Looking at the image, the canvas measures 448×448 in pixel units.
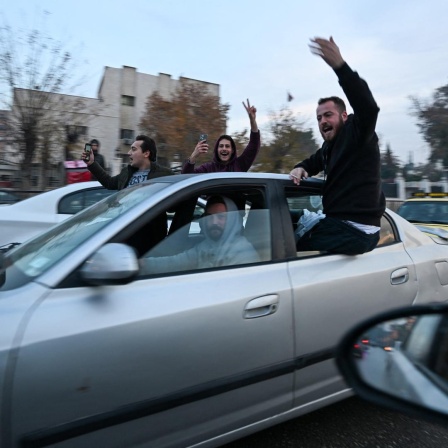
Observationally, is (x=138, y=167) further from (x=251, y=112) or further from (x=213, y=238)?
(x=213, y=238)

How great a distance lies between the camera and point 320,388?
221 cm

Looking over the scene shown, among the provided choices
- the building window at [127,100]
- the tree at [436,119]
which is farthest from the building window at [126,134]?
the tree at [436,119]

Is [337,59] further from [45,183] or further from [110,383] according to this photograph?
[45,183]

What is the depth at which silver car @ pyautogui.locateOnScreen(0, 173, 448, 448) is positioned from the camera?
150cm

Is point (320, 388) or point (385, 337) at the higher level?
point (385, 337)

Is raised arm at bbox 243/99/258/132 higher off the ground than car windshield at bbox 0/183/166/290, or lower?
higher

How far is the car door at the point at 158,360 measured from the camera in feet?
4.88

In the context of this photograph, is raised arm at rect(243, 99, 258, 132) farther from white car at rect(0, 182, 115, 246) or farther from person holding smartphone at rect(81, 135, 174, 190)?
white car at rect(0, 182, 115, 246)

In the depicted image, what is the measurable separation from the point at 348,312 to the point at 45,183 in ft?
37.9

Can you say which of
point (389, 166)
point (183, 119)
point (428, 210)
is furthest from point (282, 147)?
point (389, 166)

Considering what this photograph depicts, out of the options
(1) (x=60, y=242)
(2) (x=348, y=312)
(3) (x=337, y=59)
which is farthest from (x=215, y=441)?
(3) (x=337, y=59)

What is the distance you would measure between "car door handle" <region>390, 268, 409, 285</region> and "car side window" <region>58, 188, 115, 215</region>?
3.12 meters

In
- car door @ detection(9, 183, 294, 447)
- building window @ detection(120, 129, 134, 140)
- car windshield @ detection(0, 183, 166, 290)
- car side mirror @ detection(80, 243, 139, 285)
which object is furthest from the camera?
building window @ detection(120, 129, 134, 140)

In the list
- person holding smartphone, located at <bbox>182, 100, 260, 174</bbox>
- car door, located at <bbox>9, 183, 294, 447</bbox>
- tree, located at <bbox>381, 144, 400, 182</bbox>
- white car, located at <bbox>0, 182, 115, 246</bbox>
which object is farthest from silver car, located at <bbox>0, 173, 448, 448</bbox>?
tree, located at <bbox>381, 144, 400, 182</bbox>
